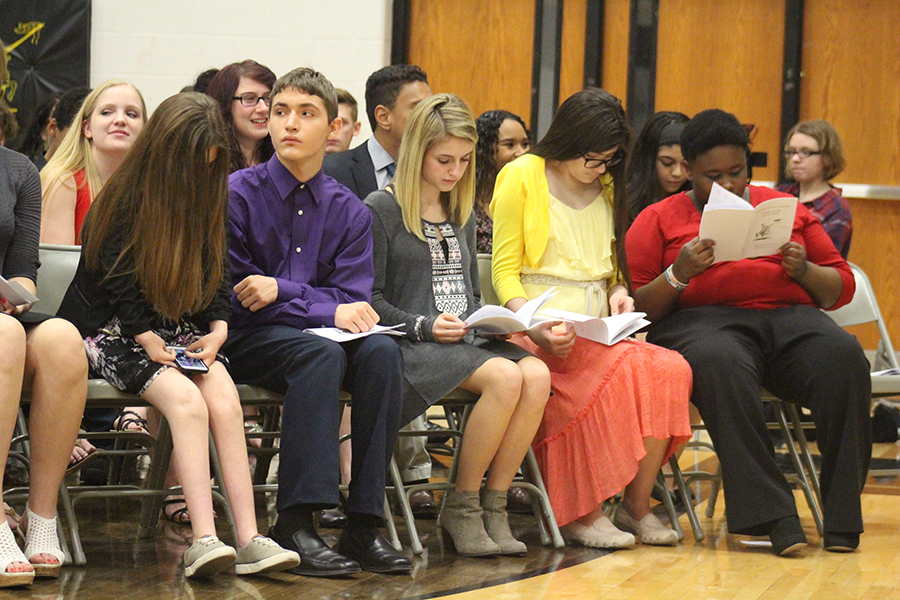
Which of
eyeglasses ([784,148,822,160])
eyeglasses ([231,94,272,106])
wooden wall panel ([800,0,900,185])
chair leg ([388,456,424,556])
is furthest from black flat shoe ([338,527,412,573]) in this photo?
wooden wall panel ([800,0,900,185])

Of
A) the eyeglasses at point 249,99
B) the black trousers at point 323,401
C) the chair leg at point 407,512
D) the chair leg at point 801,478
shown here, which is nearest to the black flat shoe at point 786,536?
the chair leg at point 801,478

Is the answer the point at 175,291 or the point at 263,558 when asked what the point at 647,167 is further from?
the point at 263,558

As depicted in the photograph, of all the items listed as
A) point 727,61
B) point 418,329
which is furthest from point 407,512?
point 727,61

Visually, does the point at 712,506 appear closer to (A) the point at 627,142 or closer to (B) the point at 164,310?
(A) the point at 627,142

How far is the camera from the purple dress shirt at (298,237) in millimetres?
2785

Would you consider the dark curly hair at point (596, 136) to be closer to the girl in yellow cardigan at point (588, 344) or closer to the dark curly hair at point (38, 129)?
the girl in yellow cardigan at point (588, 344)

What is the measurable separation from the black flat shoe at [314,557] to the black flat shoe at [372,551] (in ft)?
0.13

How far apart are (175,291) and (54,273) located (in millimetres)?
497

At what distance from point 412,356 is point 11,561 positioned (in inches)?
42.4

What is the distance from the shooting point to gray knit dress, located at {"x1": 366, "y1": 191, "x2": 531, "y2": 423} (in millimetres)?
2799

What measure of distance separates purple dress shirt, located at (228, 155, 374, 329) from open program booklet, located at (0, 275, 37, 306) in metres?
0.53

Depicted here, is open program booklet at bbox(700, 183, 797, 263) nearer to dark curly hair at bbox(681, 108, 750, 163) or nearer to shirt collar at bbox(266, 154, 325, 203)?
dark curly hair at bbox(681, 108, 750, 163)

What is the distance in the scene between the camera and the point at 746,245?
10.2ft

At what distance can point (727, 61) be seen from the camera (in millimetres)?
6023
